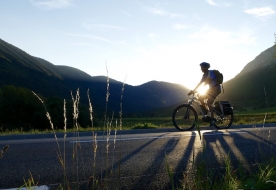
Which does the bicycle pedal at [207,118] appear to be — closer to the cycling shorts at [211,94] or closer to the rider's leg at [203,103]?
the rider's leg at [203,103]

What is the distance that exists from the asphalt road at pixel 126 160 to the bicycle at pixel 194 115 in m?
3.31

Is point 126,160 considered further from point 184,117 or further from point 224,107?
point 224,107

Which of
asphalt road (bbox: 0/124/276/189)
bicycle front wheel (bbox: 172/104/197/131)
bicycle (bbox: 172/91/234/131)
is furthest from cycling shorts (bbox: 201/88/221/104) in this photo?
asphalt road (bbox: 0/124/276/189)

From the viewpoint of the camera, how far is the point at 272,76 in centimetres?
13025

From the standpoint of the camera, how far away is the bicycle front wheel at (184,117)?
41.0 feet

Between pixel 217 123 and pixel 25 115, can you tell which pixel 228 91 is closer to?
pixel 25 115

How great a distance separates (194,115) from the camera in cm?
1252

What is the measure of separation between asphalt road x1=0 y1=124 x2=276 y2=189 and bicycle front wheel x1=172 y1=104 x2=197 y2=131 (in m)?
3.26

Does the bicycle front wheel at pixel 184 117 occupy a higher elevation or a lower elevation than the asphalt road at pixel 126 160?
higher

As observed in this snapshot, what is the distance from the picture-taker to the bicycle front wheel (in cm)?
1248

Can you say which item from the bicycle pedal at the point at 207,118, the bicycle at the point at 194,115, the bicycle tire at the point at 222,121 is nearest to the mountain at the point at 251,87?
the bicycle tire at the point at 222,121

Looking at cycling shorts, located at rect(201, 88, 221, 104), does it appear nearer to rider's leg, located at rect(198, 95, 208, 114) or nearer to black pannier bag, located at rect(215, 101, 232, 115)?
rider's leg, located at rect(198, 95, 208, 114)

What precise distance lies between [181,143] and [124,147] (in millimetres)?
1271

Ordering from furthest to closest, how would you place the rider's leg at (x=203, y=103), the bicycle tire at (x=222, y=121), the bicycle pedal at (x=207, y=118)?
the bicycle tire at (x=222, y=121) → the bicycle pedal at (x=207, y=118) → the rider's leg at (x=203, y=103)
